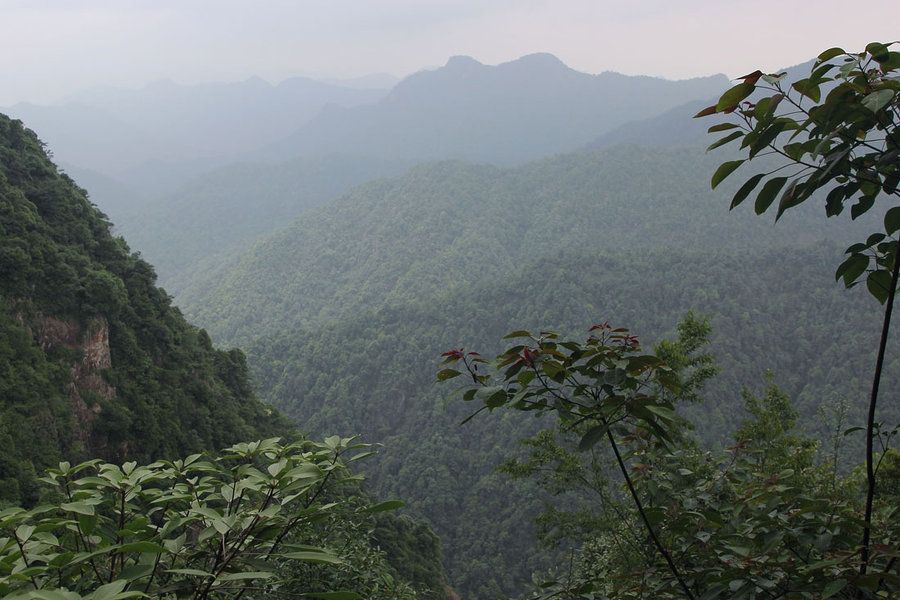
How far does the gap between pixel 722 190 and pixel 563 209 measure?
126ft

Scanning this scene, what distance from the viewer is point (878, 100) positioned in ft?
3.45

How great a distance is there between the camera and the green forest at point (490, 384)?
4.37 ft

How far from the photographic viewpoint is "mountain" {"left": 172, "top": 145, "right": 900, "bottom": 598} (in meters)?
44.5

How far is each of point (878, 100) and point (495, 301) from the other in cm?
7118

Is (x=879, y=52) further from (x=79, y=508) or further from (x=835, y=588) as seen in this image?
(x=79, y=508)

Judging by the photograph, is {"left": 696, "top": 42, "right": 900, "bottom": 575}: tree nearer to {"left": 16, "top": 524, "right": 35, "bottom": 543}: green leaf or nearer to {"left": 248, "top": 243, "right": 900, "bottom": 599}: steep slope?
{"left": 16, "top": 524, "right": 35, "bottom": 543}: green leaf

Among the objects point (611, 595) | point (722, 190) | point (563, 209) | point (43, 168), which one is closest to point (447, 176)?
point (563, 209)

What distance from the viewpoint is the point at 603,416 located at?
1.35 metres

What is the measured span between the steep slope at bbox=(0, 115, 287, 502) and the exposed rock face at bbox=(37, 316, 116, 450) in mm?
34

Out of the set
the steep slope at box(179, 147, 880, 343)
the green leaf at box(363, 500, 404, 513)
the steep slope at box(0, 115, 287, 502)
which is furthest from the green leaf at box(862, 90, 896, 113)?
the steep slope at box(179, 147, 880, 343)

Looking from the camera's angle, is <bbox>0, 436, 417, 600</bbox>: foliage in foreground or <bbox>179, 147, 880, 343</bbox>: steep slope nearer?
<bbox>0, 436, 417, 600</bbox>: foliage in foreground

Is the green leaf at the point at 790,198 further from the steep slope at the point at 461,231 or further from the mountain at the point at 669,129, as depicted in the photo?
the mountain at the point at 669,129

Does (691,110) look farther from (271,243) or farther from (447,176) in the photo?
(271,243)

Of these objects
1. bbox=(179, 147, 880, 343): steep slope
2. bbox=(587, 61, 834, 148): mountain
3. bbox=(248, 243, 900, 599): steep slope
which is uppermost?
bbox=(587, 61, 834, 148): mountain
